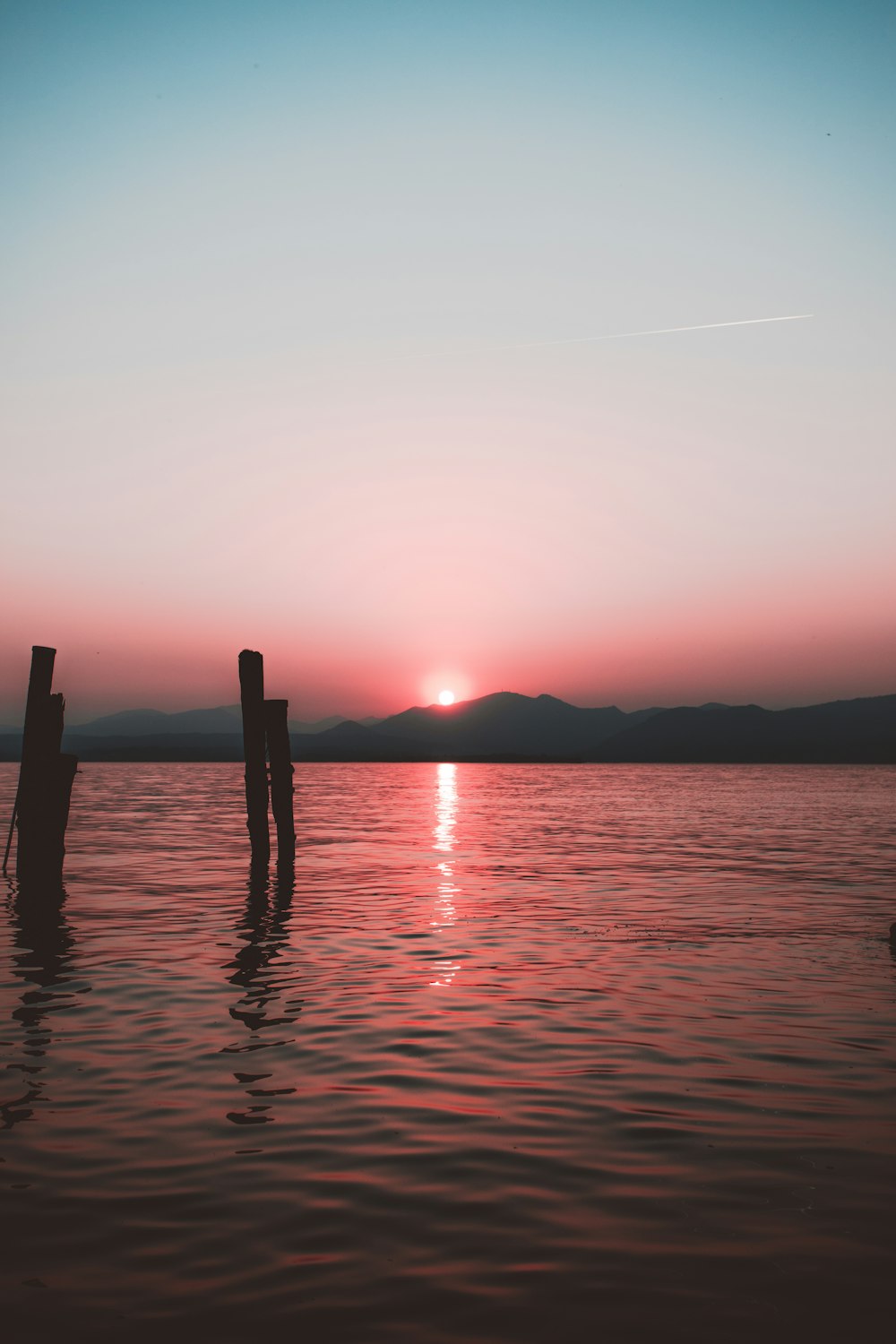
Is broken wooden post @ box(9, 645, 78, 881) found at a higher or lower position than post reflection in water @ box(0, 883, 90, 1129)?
higher

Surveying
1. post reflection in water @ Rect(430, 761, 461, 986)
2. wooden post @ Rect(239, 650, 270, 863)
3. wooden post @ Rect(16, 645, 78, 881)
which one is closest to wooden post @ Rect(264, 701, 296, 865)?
wooden post @ Rect(239, 650, 270, 863)

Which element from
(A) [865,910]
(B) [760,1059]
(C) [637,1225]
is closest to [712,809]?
(A) [865,910]

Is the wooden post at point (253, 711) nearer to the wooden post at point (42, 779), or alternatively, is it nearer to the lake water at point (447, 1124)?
the wooden post at point (42, 779)

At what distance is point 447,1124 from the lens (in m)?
7.47

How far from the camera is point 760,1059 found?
919 centimetres

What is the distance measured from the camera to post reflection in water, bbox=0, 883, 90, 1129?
8.16 meters

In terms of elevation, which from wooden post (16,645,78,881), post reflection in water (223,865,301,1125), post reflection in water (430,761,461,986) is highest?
wooden post (16,645,78,881)

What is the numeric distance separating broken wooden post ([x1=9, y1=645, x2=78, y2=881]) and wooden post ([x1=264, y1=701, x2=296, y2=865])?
443 centimetres

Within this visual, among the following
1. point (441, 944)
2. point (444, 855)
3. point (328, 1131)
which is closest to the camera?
point (328, 1131)

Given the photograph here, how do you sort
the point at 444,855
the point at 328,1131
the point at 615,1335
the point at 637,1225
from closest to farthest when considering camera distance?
the point at 615,1335, the point at 637,1225, the point at 328,1131, the point at 444,855

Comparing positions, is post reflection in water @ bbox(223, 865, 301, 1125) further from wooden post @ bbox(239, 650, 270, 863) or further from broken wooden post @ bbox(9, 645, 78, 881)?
broken wooden post @ bbox(9, 645, 78, 881)

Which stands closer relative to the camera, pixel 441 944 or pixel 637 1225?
pixel 637 1225

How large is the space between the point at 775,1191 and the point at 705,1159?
598mm

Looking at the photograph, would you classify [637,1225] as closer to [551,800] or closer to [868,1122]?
[868,1122]
